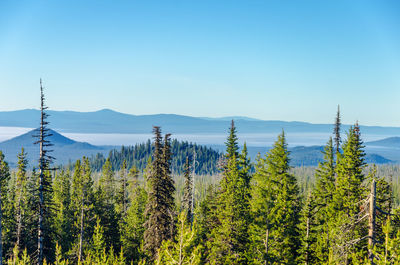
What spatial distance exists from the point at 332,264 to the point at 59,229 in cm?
3732

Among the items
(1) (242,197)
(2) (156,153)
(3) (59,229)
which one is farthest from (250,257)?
(3) (59,229)

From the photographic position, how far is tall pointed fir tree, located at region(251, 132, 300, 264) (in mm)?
26781

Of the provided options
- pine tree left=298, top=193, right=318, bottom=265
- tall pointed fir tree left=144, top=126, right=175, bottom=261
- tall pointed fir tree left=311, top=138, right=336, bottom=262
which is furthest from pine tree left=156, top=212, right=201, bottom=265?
tall pointed fir tree left=144, top=126, right=175, bottom=261

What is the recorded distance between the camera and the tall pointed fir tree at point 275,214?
26.8m

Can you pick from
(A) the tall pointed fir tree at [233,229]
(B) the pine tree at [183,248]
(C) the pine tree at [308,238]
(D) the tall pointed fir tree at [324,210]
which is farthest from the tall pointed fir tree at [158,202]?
(B) the pine tree at [183,248]

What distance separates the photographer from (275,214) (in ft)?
88.8

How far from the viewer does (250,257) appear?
27.9 metres

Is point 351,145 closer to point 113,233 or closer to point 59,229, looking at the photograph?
point 113,233

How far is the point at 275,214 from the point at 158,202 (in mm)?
11431

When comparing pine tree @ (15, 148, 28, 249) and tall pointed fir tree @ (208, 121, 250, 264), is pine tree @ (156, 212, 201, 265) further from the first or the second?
pine tree @ (15, 148, 28, 249)

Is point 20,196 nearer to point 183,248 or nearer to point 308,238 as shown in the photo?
point 183,248

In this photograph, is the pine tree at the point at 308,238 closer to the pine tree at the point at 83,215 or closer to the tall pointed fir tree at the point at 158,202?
the tall pointed fir tree at the point at 158,202

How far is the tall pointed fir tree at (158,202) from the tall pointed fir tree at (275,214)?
8913 mm

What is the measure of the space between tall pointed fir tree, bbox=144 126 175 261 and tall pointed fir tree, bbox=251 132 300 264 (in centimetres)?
891
